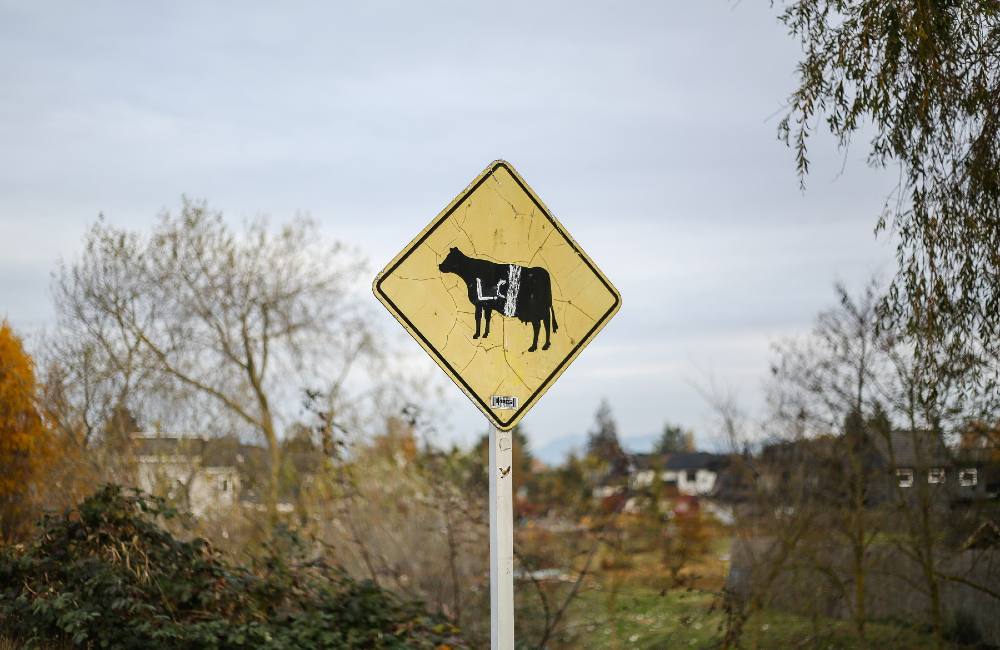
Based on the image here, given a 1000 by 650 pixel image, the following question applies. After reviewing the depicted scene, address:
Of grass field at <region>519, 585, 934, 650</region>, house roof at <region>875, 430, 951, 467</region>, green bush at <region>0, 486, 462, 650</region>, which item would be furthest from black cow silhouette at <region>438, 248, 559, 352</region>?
house roof at <region>875, 430, 951, 467</region>

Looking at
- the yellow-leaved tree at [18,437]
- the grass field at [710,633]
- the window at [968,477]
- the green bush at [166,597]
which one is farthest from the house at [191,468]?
the window at [968,477]

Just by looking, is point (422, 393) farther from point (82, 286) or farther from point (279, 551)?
point (279, 551)

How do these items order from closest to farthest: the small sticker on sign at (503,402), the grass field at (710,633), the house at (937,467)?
the small sticker on sign at (503,402)
the grass field at (710,633)
the house at (937,467)

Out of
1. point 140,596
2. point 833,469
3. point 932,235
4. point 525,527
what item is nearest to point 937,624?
point 833,469

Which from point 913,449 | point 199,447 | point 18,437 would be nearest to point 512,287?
point 18,437

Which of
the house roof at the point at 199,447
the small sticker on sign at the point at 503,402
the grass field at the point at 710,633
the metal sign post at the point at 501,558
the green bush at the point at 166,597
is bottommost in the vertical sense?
the grass field at the point at 710,633

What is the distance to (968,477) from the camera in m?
13.3

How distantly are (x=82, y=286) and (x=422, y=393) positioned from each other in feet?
22.9

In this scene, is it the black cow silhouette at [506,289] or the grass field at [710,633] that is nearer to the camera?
the black cow silhouette at [506,289]

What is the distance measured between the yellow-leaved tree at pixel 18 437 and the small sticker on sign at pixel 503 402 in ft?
31.5

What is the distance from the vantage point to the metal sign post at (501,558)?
3727 mm

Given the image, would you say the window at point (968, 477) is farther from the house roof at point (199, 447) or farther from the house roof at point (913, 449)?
the house roof at point (199, 447)

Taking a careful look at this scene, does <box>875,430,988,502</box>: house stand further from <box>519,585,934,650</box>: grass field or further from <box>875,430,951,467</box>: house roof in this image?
<box>519,585,934,650</box>: grass field

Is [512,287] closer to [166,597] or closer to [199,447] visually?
[166,597]
